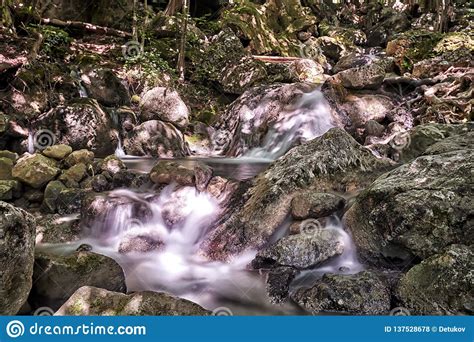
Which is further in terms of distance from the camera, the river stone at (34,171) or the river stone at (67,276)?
the river stone at (34,171)

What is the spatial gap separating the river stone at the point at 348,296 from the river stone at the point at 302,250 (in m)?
0.55

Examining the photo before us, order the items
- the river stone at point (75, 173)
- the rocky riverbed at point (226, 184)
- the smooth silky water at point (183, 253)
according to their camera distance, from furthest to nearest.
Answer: the river stone at point (75, 173) → the smooth silky water at point (183, 253) → the rocky riverbed at point (226, 184)

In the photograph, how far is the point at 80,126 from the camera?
977 cm

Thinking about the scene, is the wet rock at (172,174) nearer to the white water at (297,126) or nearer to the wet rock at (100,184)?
the wet rock at (100,184)

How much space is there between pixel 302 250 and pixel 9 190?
5657mm

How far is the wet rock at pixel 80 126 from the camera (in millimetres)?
9672

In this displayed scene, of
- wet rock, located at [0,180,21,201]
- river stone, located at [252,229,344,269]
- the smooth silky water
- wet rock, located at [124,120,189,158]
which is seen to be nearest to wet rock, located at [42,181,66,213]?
wet rock, located at [0,180,21,201]

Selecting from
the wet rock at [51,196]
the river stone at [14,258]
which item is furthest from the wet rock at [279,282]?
the wet rock at [51,196]

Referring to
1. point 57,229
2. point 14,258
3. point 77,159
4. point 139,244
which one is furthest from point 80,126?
point 14,258

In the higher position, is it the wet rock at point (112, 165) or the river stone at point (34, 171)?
the river stone at point (34, 171)

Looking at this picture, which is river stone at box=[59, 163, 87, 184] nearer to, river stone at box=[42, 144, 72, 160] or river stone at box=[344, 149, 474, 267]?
river stone at box=[42, 144, 72, 160]

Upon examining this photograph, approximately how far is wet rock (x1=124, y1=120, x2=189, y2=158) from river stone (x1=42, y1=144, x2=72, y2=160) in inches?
87.7

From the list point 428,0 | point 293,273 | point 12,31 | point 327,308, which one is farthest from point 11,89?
point 428,0

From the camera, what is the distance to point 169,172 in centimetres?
757
